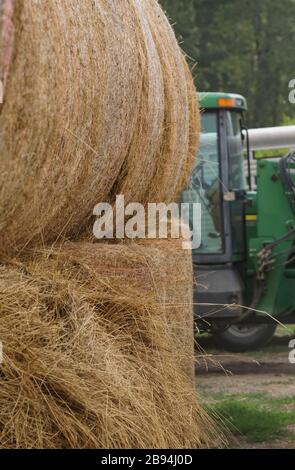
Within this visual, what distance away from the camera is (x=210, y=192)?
9.82 m

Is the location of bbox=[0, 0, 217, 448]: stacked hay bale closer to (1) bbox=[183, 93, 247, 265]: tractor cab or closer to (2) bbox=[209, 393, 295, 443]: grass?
(2) bbox=[209, 393, 295, 443]: grass

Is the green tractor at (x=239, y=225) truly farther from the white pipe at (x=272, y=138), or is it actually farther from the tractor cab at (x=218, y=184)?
the white pipe at (x=272, y=138)

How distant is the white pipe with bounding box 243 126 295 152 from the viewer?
11875 millimetres

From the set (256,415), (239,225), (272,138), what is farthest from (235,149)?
(256,415)

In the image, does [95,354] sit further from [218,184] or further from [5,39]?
[218,184]

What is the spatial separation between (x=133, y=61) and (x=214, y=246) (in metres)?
4.98

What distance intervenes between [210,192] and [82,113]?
5644mm

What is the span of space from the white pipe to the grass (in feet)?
14.6

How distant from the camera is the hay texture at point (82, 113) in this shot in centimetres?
371

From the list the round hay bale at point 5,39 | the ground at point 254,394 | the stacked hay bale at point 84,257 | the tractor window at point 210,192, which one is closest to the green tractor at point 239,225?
the tractor window at point 210,192

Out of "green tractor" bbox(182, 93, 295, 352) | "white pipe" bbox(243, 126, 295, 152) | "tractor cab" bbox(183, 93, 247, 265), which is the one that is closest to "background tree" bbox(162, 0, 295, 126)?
"white pipe" bbox(243, 126, 295, 152)

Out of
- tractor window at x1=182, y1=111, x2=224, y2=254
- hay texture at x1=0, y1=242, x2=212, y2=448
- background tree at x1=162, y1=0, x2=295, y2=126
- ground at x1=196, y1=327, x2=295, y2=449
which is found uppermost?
background tree at x1=162, y1=0, x2=295, y2=126

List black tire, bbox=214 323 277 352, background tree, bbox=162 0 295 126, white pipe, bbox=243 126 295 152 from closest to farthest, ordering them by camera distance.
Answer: black tire, bbox=214 323 277 352
white pipe, bbox=243 126 295 152
background tree, bbox=162 0 295 126

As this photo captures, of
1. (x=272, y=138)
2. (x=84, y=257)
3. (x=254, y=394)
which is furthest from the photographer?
(x=272, y=138)
